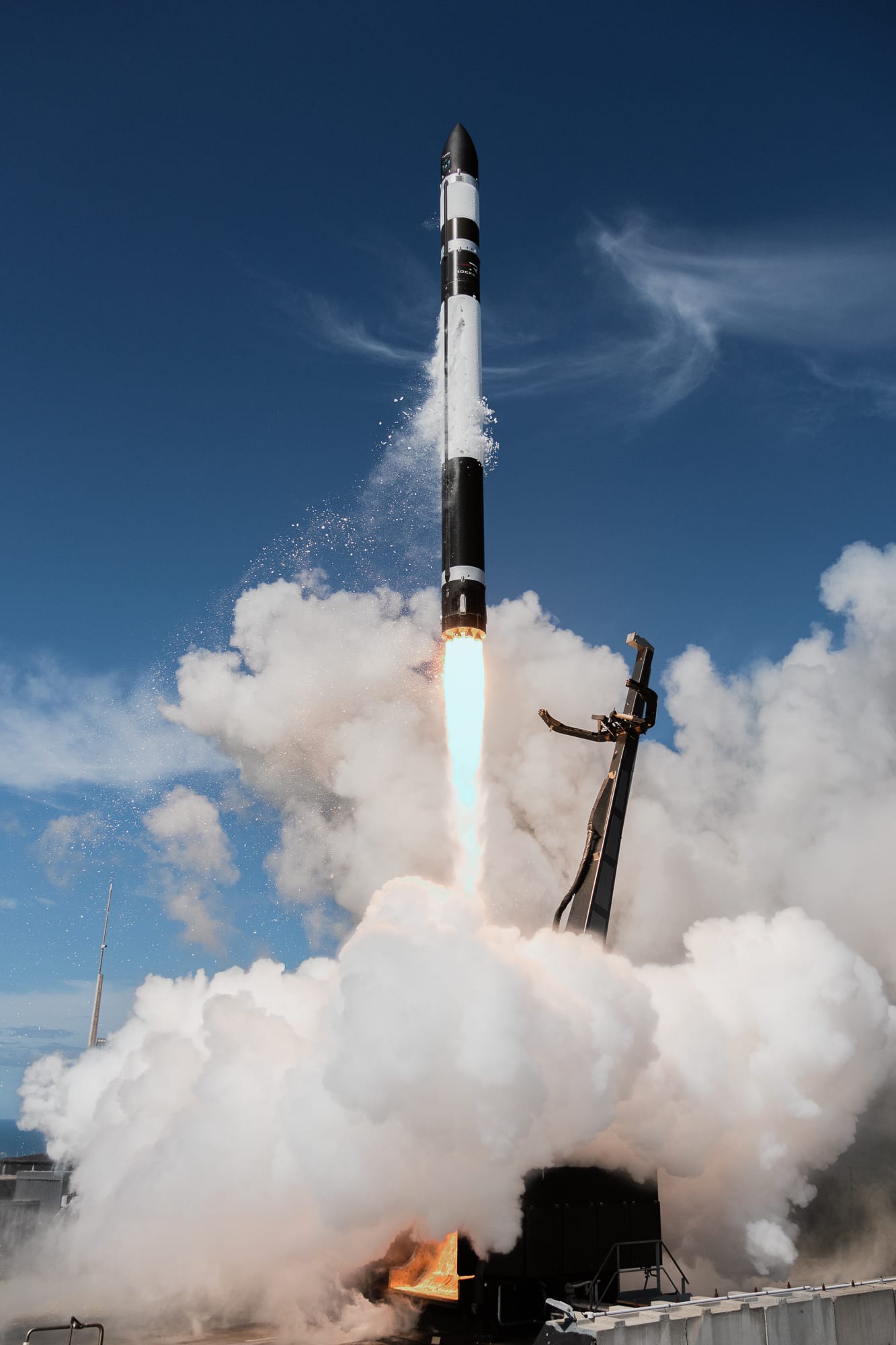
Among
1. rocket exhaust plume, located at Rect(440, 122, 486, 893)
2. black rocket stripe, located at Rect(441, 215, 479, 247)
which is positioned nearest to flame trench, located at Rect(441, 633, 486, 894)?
rocket exhaust plume, located at Rect(440, 122, 486, 893)

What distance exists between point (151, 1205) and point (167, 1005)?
20.4 feet

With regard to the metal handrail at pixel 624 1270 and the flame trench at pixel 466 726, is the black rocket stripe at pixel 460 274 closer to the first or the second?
the flame trench at pixel 466 726

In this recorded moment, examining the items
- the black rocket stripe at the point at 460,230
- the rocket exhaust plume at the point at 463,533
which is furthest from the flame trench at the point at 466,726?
the black rocket stripe at the point at 460,230

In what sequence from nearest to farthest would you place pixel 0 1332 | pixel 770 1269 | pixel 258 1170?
1. pixel 0 1332
2. pixel 258 1170
3. pixel 770 1269

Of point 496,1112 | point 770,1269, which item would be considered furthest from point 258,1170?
point 770,1269

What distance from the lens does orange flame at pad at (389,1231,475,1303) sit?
1947 centimetres

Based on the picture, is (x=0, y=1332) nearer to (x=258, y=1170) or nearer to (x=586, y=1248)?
(x=258, y=1170)

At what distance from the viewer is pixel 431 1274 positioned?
20500 mm

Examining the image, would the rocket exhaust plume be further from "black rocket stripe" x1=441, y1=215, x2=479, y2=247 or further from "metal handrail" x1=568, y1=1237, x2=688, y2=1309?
"metal handrail" x1=568, y1=1237, x2=688, y2=1309

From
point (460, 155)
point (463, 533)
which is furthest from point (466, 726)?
point (460, 155)

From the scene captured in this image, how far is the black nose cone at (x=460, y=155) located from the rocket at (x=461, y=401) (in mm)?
25

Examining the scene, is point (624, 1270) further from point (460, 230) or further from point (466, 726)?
point (460, 230)

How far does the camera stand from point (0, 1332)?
17.6 meters

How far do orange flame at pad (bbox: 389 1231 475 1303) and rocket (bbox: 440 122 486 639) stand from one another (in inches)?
480
